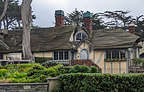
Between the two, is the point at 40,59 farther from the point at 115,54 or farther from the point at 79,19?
the point at 79,19

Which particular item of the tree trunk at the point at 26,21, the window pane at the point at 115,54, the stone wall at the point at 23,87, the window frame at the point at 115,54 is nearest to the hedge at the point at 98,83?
the stone wall at the point at 23,87

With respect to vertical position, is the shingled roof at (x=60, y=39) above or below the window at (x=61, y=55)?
above

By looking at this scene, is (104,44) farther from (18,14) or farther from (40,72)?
(18,14)

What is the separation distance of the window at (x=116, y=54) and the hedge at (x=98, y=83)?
16.8 m

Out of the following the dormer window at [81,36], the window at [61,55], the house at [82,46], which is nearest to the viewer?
the house at [82,46]

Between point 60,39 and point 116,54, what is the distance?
6.71 m

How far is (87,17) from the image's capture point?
32781 mm

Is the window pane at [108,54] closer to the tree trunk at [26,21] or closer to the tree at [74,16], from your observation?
the tree trunk at [26,21]

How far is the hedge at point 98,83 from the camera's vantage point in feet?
38.1

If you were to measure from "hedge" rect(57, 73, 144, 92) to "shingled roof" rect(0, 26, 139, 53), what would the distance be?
16527 millimetres

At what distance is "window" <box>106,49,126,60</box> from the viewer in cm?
2871

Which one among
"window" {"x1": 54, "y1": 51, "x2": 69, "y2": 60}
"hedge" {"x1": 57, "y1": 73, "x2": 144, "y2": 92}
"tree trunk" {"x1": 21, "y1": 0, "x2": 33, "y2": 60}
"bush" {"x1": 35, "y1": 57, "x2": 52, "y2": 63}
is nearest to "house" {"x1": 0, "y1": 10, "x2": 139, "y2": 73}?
"window" {"x1": 54, "y1": 51, "x2": 69, "y2": 60}

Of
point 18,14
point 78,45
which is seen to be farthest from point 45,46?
point 18,14

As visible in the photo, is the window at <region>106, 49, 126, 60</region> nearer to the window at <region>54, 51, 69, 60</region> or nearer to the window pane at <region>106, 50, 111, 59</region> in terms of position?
the window pane at <region>106, 50, 111, 59</region>
